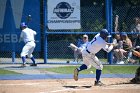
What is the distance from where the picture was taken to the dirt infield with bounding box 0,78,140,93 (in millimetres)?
10359

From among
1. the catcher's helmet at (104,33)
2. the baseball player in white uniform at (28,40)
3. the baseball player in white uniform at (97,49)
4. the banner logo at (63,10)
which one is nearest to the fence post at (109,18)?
the banner logo at (63,10)

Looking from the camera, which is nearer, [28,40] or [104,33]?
[104,33]

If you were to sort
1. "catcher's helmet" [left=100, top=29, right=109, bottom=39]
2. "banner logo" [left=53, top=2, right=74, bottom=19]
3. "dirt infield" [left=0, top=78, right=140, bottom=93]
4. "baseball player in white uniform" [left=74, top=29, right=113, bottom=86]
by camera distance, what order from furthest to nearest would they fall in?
"banner logo" [left=53, top=2, right=74, bottom=19] < "baseball player in white uniform" [left=74, top=29, right=113, bottom=86] < "catcher's helmet" [left=100, top=29, right=109, bottom=39] < "dirt infield" [left=0, top=78, right=140, bottom=93]

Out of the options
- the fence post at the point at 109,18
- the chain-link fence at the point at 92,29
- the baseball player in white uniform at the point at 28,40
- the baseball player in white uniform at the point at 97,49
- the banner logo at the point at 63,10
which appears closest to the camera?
the baseball player in white uniform at the point at 97,49

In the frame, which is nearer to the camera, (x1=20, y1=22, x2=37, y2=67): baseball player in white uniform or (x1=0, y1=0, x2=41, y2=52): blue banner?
(x1=20, y1=22, x2=37, y2=67): baseball player in white uniform

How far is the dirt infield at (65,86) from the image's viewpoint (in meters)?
10.4

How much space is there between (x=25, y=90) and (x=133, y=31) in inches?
328

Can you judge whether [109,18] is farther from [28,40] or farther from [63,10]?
[28,40]

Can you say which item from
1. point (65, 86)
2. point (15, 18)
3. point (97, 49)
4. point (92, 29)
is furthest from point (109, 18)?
point (65, 86)

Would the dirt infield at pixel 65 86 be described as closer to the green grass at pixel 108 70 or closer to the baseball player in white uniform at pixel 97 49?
the baseball player in white uniform at pixel 97 49

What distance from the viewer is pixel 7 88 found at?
10.9 meters

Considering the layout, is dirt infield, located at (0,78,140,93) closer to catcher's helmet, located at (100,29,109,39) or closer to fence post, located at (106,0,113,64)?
catcher's helmet, located at (100,29,109,39)

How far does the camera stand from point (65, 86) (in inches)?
440

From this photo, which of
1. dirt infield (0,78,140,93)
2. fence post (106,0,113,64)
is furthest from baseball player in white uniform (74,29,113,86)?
fence post (106,0,113,64)
